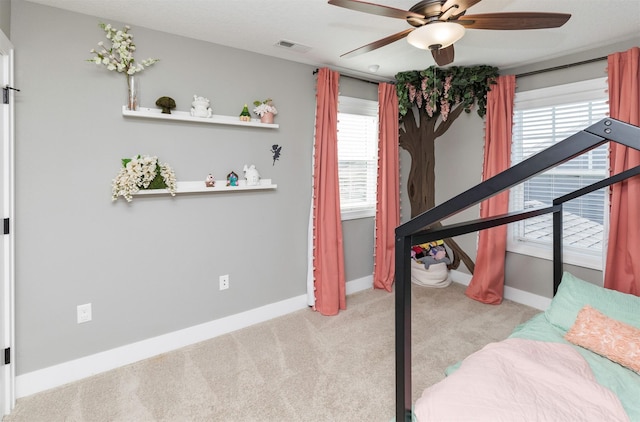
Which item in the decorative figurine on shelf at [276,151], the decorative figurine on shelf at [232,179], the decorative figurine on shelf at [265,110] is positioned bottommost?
the decorative figurine on shelf at [232,179]

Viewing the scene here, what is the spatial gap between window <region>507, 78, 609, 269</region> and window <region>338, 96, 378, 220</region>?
142cm

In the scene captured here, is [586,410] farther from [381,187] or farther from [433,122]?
[433,122]

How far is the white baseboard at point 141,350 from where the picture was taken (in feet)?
7.14

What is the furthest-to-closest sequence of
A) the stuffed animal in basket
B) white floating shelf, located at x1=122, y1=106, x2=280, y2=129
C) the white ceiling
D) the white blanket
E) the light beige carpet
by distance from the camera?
the stuffed animal in basket < white floating shelf, located at x1=122, y1=106, x2=280, y2=129 < the white ceiling < the light beige carpet < the white blanket

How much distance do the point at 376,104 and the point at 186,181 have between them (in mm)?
2265

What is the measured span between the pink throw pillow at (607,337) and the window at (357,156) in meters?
2.26

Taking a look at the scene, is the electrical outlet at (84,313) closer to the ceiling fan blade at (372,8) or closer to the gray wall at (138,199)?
the gray wall at (138,199)

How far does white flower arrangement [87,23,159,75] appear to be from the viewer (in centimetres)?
225

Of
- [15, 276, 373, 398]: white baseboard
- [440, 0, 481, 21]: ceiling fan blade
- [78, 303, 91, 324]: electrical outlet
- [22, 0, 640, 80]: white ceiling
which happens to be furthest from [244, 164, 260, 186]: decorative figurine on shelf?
[440, 0, 481, 21]: ceiling fan blade

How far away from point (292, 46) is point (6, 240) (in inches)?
91.7

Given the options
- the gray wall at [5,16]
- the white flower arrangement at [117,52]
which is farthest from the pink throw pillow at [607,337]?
the gray wall at [5,16]

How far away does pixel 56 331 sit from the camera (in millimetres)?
2234

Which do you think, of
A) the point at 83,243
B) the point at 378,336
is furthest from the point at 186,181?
the point at 378,336

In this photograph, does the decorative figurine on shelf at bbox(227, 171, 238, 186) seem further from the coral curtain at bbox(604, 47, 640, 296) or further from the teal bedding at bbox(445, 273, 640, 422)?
the coral curtain at bbox(604, 47, 640, 296)
